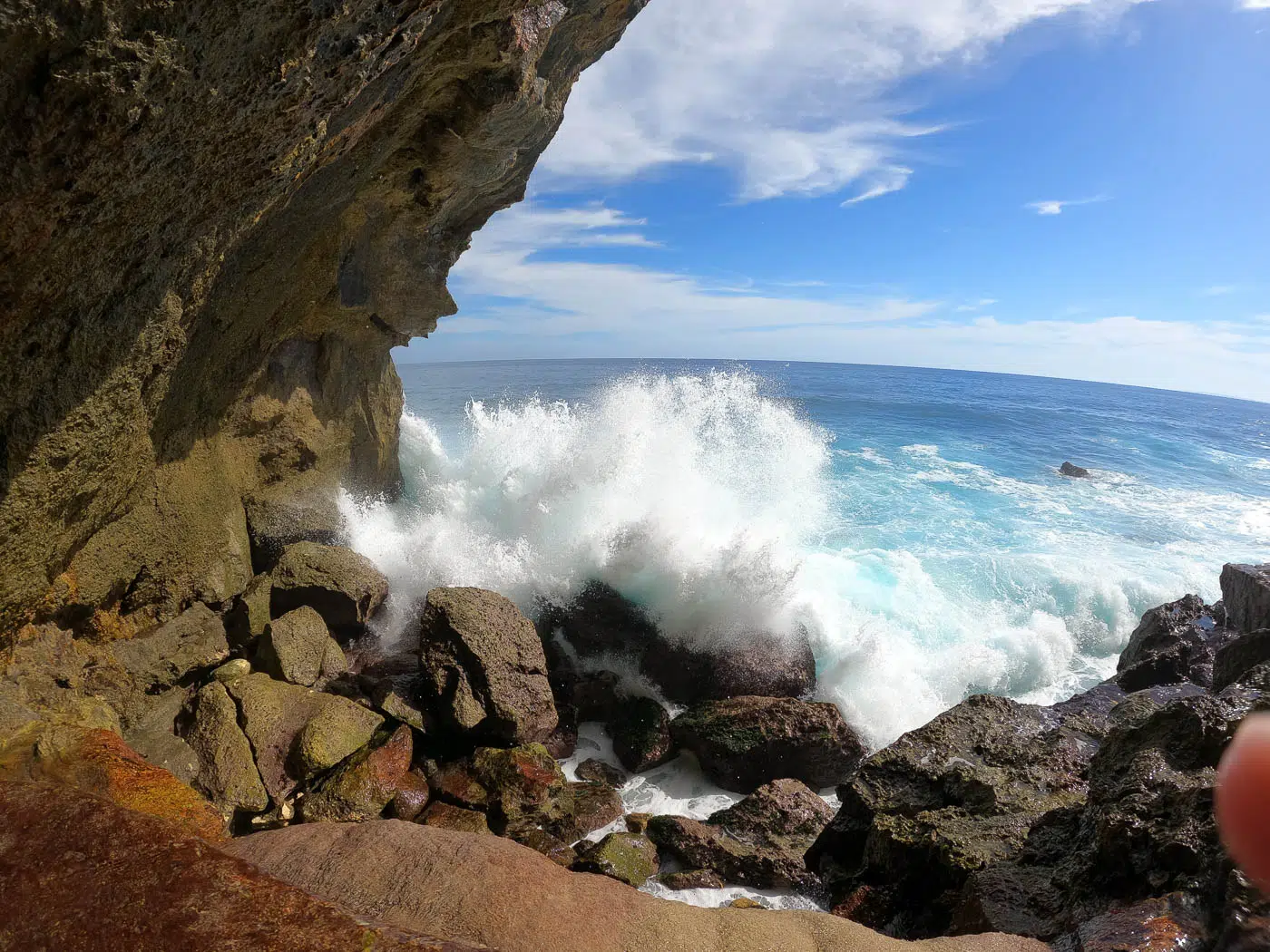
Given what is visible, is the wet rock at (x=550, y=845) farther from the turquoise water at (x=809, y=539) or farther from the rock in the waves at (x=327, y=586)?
the rock in the waves at (x=327, y=586)

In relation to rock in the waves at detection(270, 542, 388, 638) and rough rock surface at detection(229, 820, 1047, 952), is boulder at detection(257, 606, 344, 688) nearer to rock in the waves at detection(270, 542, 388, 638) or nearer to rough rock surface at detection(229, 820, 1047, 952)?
rock in the waves at detection(270, 542, 388, 638)

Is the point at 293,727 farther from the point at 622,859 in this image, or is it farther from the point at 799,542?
the point at 799,542

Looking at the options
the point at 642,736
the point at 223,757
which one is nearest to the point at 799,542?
the point at 642,736

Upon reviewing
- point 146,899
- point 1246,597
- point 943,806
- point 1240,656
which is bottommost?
point 943,806

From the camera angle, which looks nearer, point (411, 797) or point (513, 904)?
point (513, 904)

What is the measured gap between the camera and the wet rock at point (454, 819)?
14.9 ft

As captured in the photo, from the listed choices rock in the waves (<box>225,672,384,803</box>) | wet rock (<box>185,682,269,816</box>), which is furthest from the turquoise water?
wet rock (<box>185,682,269,816</box>)

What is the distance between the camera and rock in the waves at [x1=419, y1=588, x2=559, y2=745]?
211 inches

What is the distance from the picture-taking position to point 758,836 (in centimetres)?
477

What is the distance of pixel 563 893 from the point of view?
7.89 feet

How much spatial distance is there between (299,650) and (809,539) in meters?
7.98

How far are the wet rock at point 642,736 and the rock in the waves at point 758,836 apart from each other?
0.94 metres

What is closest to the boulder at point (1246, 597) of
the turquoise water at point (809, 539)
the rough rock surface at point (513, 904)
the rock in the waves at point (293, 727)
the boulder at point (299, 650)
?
the turquoise water at point (809, 539)

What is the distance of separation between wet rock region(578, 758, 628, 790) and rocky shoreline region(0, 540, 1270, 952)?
0.02 metres
